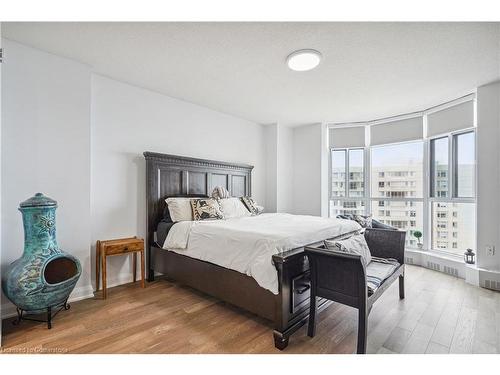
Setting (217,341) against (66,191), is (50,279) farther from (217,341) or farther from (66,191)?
(217,341)

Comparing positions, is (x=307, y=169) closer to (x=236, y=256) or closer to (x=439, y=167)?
(x=439, y=167)

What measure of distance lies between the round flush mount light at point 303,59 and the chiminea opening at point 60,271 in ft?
9.52

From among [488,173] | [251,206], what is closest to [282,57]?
[251,206]

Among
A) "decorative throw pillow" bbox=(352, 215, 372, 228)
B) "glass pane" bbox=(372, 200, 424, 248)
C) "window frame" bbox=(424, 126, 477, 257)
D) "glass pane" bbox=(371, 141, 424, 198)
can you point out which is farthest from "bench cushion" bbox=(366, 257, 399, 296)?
"glass pane" bbox=(371, 141, 424, 198)

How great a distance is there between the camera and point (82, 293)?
2.56 meters

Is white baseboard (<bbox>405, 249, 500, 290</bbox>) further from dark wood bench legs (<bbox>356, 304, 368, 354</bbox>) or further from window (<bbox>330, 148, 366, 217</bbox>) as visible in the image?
dark wood bench legs (<bbox>356, 304, 368, 354</bbox>)

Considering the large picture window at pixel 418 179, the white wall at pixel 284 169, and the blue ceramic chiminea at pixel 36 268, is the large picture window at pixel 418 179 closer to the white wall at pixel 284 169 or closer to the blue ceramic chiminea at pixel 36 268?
the white wall at pixel 284 169

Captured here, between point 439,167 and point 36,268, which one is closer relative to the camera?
point 36,268

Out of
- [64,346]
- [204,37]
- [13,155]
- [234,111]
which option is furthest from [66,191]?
[234,111]

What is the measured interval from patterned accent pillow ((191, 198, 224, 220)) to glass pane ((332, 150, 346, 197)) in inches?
112

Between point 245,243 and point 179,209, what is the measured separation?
133cm

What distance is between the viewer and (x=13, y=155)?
7.20 feet
